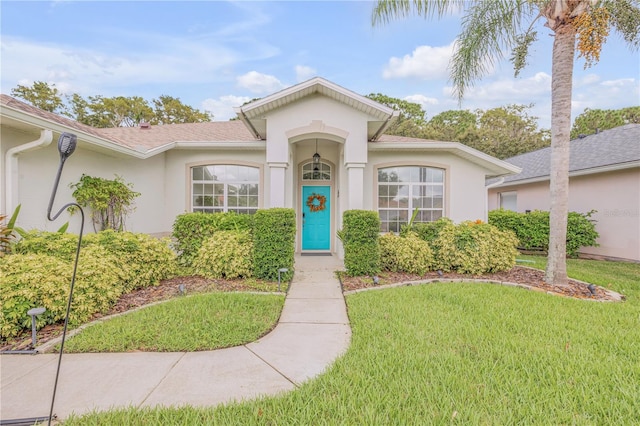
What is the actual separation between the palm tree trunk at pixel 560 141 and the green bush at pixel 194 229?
6593 millimetres

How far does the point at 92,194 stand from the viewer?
261 inches

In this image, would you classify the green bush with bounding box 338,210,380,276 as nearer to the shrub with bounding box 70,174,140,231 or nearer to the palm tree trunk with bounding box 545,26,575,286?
the palm tree trunk with bounding box 545,26,575,286

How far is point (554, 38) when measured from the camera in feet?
19.7

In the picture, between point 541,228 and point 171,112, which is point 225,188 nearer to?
point 541,228

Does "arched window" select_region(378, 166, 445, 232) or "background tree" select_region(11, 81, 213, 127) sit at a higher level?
"background tree" select_region(11, 81, 213, 127)

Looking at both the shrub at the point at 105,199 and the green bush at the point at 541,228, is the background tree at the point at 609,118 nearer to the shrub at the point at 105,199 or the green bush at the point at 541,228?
the green bush at the point at 541,228

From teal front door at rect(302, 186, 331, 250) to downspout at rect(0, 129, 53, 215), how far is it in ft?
22.0

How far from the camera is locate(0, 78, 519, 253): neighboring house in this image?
723 centimetres

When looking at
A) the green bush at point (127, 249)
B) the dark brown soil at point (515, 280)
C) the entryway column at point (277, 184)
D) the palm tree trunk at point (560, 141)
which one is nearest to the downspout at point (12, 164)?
the green bush at point (127, 249)

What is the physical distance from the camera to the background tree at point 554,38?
18.4ft

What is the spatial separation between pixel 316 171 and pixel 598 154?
11.2m

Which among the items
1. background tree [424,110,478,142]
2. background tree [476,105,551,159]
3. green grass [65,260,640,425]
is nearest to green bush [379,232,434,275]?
green grass [65,260,640,425]

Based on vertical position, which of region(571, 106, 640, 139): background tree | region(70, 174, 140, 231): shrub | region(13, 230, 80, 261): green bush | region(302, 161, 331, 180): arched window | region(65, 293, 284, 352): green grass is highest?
region(571, 106, 640, 139): background tree

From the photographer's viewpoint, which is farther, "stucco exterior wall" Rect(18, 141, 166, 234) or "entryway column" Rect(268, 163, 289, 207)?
"entryway column" Rect(268, 163, 289, 207)
